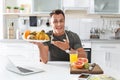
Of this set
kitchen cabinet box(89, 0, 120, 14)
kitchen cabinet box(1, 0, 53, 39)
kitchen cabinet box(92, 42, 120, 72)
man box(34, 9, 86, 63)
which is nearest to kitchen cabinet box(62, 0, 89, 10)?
kitchen cabinet box(89, 0, 120, 14)

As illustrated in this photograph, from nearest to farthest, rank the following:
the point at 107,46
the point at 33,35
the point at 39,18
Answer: the point at 33,35, the point at 107,46, the point at 39,18

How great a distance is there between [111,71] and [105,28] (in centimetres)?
274

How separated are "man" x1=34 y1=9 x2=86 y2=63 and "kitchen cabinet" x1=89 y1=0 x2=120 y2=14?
171 centimetres

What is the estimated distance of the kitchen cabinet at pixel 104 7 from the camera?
430 centimetres

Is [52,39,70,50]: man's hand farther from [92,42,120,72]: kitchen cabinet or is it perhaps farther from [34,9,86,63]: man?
[92,42,120,72]: kitchen cabinet

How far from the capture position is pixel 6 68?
1983mm

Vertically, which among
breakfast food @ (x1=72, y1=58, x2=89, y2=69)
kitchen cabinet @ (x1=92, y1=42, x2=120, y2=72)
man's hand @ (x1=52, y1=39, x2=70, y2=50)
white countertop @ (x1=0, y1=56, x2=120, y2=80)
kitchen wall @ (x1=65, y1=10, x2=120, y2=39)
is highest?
kitchen wall @ (x1=65, y1=10, x2=120, y2=39)

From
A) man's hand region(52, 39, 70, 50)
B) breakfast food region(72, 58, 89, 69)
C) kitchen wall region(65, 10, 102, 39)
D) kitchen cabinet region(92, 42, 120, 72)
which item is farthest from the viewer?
kitchen wall region(65, 10, 102, 39)

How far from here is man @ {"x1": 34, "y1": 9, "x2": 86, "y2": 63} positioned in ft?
8.16

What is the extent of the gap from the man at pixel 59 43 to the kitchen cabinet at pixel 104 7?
171cm

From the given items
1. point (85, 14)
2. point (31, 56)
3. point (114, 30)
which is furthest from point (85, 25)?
point (31, 56)

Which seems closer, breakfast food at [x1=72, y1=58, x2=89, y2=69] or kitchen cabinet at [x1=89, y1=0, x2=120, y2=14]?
breakfast food at [x1=72, y1=58, x2=89, y2=69]

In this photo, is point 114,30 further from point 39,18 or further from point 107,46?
point 39,18

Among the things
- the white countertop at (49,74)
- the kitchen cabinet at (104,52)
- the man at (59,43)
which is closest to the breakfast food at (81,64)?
the white countertop at (49,74)
